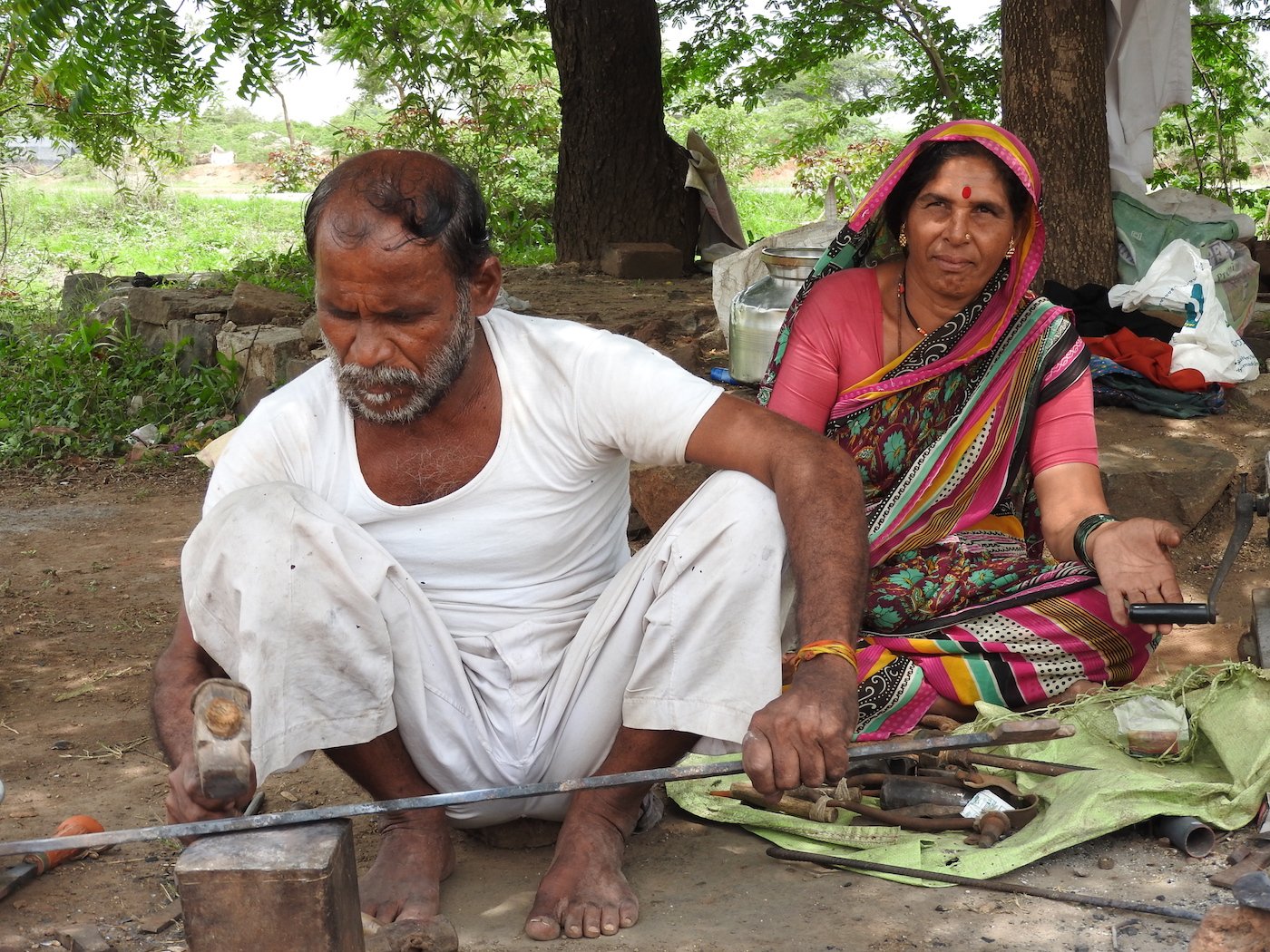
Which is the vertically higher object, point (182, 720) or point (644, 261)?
point (644, 261)

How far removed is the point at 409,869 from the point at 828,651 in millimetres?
884

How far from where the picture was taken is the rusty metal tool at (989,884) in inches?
86.0

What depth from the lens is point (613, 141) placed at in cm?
844

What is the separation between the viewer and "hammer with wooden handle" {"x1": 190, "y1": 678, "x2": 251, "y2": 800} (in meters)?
1.95

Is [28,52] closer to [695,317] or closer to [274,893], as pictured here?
[695,317]

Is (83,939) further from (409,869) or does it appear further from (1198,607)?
(1198,607)

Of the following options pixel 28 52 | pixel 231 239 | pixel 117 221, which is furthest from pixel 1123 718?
pixel 117 221

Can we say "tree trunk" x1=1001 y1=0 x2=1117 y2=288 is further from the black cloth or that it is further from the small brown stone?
the small brown stone

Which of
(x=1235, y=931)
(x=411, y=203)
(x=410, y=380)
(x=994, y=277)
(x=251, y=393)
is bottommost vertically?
(x=1235, y=931)

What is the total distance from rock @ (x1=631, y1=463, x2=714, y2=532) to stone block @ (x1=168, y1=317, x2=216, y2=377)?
4.01 metres

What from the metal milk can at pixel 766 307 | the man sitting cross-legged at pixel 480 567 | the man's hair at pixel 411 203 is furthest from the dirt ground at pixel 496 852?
the metal milk can at pixel 766 307

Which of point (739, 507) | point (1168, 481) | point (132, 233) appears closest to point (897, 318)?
point (739, 507)

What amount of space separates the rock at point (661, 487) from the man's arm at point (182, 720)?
8.08 feet

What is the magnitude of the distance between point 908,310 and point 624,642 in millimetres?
1384
